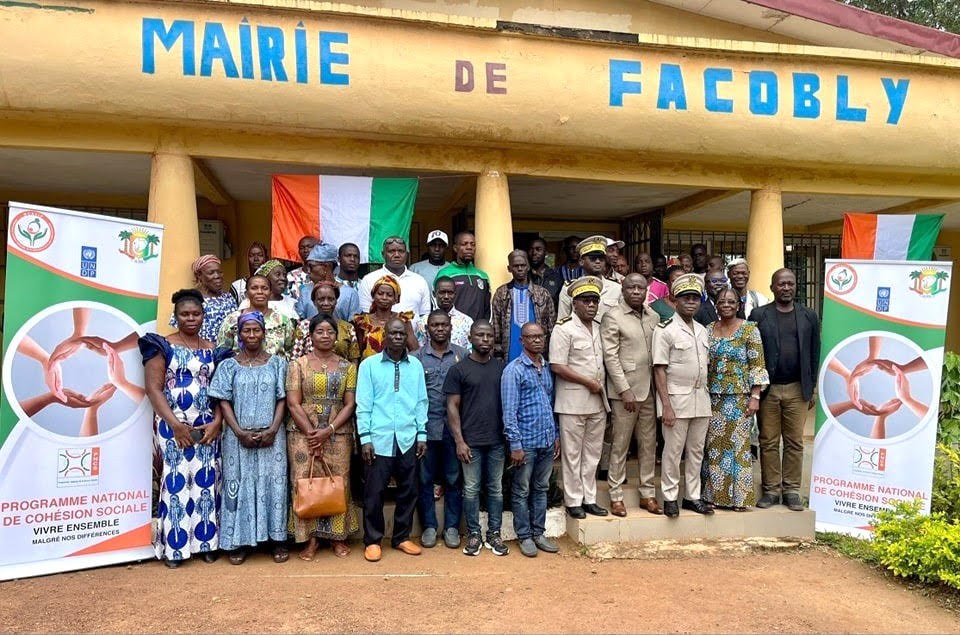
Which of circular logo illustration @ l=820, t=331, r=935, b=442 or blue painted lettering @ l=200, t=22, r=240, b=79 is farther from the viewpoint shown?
blue painted lettering @ l=200, t=22, r=240, b=79

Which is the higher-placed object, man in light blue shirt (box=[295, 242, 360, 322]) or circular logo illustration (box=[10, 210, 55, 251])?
circular logo illustration (box=[10, 210, 55, 251])

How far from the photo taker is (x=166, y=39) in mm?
5195

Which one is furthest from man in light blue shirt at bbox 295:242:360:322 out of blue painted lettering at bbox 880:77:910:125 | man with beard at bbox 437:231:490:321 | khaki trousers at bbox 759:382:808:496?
blue painted lettering at bbox 880:77:910:125

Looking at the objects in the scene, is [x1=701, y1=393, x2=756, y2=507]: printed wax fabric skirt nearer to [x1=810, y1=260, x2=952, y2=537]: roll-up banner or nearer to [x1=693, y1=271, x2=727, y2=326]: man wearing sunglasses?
[x1=810, y1=260, x2=952, y2=537]: roll-up banner

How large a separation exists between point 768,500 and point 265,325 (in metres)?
3.94

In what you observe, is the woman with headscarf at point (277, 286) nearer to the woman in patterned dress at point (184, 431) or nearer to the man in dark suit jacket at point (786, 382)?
the woman in patterned dress at point (184, 431)

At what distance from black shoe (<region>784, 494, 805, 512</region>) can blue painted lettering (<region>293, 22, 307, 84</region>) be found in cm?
495

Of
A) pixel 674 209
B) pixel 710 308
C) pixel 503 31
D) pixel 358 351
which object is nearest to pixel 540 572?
pixel 358 351

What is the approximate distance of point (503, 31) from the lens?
576 centimetres

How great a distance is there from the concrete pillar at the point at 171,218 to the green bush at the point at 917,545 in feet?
18.1

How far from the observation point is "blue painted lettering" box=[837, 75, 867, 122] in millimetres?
6355

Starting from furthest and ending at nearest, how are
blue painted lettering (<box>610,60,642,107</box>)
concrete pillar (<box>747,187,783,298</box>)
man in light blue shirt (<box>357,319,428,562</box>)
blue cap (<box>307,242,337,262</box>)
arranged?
concrete pillar (<box>747,187,783,298</box>), blue painted lettering (<box>610,60,642,107</box>), blue cap (<box>307,242,337,262</box>), man in light blue shirt (<box>357,319,428,562</box>)

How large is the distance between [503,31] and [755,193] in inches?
119

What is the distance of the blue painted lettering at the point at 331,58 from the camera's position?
546cm
